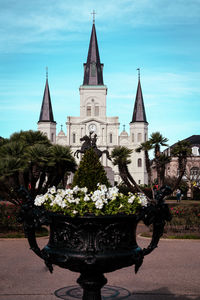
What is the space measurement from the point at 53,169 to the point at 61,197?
13078 mm

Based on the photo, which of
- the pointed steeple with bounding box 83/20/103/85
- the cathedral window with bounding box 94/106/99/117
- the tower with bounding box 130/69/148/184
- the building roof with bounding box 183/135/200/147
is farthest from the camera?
Result: the pointed steeple with bounding box 83/20/103/85

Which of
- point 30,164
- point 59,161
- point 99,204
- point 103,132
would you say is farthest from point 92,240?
point 103,132

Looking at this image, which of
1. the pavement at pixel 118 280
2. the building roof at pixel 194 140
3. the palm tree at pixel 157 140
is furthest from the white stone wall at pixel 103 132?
the pavement at pixel 118 280

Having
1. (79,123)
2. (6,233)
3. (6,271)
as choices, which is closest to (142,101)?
(79,123)

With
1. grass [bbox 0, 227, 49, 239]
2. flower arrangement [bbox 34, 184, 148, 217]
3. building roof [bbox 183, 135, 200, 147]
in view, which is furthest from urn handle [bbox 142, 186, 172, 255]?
building roof [bbox 183, 135, 200, 147]

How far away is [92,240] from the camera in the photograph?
3.83m

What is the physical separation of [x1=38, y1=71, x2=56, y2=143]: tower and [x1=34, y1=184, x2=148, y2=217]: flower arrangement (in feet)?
256

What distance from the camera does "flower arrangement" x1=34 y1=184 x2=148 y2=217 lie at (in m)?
3.93

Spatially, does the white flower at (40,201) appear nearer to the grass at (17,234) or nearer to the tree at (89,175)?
the tree at (89,175)

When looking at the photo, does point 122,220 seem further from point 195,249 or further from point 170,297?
point 195,249

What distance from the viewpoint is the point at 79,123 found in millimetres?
83125

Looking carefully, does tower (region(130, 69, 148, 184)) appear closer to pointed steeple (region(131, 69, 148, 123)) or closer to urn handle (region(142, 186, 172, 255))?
pointed steeple (region(131, 69, 148, 123))

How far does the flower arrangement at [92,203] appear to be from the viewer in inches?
155

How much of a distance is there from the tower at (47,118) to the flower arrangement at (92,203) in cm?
7811
